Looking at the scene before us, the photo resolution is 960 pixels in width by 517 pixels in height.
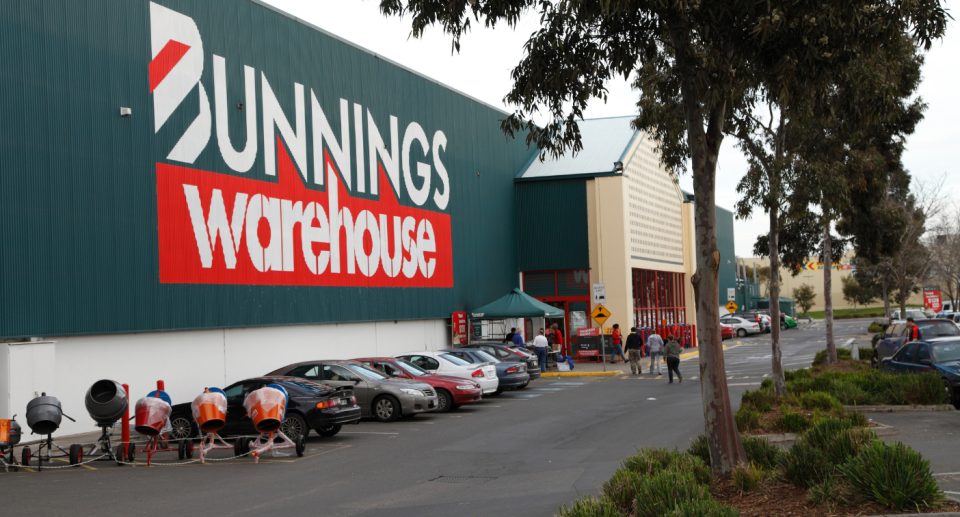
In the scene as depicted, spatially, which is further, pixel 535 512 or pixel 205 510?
pixel 205 510

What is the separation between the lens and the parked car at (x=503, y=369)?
24203 millimetres

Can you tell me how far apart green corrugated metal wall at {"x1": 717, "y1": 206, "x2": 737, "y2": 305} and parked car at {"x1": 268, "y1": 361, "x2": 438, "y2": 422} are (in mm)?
54047

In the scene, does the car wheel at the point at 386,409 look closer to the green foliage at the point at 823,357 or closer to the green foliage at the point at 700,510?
the green foliage at the point at 700,510

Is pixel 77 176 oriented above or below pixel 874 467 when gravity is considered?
above

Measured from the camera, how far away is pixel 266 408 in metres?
14.1

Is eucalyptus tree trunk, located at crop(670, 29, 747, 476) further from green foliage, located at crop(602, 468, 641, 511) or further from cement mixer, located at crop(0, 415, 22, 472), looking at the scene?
cement mixer, located at crop(0, 415, 22, 472)

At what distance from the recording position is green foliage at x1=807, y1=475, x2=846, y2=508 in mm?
7855

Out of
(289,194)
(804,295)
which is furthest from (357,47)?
(804,295)

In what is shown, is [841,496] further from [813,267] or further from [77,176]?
[813,267]

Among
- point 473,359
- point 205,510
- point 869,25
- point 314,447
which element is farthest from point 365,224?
point 869,25

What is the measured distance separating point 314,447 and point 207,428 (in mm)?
2166

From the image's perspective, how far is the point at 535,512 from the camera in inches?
368

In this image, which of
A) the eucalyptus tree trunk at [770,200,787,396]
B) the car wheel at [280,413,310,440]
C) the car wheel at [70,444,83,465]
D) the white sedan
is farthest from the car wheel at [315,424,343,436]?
the eucalyptus tree trunk at [770,200,787,396]

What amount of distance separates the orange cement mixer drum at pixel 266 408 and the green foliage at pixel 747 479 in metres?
8.27
